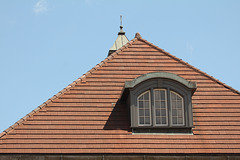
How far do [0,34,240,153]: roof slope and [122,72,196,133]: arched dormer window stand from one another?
1.28 feet

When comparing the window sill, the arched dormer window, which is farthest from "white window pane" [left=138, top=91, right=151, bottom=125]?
the window sill

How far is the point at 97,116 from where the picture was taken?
1961 centimetres

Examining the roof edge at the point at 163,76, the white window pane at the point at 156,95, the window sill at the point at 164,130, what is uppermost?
the roof edge at the point at 163,76

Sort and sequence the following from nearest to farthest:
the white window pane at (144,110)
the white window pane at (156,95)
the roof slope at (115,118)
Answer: the roof slope at (115,118) → the white window pane at (144,110) → the white window pane at (156,95)

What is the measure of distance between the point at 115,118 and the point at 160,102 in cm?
179

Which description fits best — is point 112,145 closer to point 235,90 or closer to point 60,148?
point 60,148

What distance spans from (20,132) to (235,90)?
28.3ft

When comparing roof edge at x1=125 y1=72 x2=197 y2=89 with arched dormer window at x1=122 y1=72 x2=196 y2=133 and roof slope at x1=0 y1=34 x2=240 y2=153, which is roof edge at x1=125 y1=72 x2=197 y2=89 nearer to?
arched dormer window at x1=122 y1=72 x2=196 y2=133

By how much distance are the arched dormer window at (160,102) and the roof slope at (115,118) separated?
0.39 m

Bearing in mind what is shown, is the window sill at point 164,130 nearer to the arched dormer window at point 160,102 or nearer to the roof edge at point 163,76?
the arched dormer window at point 160,102

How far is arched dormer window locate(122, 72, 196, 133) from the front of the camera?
19.4 meters

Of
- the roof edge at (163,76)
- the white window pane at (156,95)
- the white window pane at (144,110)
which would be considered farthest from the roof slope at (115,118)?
the white window pane at (156,95)

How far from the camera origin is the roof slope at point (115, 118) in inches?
732

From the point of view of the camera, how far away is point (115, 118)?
64.6 ft
